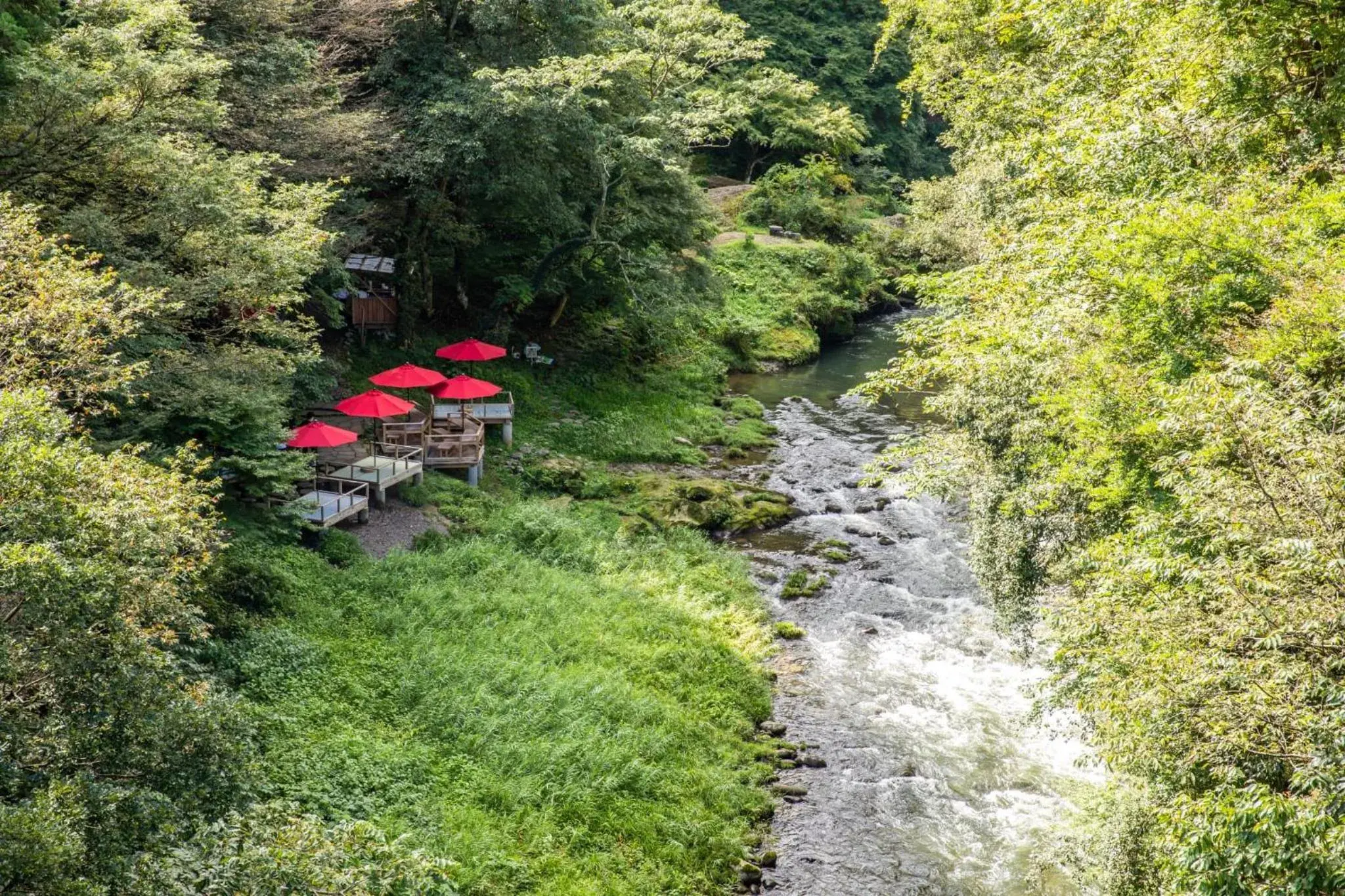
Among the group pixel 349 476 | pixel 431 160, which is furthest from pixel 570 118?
pixel 349 476

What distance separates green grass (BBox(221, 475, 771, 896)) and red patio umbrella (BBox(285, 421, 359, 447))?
207 centimetres

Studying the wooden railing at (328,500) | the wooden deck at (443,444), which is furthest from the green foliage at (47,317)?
the wooden deck at (443,444)

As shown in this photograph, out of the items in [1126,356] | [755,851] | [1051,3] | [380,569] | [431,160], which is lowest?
[755,851]

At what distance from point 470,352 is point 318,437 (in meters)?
6.66

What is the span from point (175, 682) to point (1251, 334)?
34.2ft

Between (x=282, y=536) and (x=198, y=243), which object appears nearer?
(x=198, y=243)

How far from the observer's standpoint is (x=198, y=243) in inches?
576

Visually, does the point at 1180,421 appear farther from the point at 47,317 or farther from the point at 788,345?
the point at 788,345

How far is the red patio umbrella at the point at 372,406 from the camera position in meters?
19.2

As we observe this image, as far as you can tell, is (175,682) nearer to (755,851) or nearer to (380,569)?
(755,851)

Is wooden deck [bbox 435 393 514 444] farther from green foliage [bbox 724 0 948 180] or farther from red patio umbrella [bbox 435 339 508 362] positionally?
green foliage [bbox 724 0 948 180]

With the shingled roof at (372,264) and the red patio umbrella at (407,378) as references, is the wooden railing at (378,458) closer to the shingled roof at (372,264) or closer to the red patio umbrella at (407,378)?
the red patio umbrella at (407,378)

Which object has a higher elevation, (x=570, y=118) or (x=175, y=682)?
(x=570, y=118)

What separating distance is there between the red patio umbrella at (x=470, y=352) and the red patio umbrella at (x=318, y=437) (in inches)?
231
